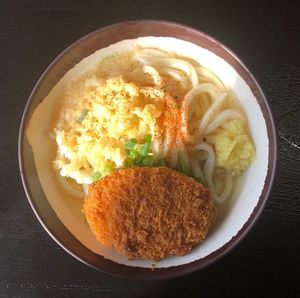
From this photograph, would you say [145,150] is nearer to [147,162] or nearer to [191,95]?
[147,162]

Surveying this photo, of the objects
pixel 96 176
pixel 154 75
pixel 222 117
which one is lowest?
pixel 96 176

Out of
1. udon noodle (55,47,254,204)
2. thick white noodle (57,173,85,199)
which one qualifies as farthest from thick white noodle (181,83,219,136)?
thick white noodle (57,173,85,199)

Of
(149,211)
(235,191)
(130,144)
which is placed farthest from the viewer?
→ (235,191)

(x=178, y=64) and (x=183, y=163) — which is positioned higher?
(x=178, y=64)

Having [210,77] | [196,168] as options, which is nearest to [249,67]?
[210,77]

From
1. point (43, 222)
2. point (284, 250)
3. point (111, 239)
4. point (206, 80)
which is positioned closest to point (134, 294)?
point (111, 239)

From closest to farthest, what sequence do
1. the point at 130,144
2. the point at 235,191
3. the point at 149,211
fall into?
1. the point at 149,211
2. the point at 130,144
3. the point at 235,191
